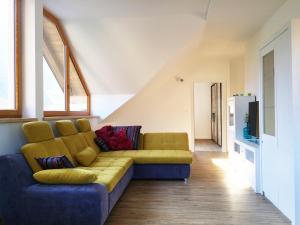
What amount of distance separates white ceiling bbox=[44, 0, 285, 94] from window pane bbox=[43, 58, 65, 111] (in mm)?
833

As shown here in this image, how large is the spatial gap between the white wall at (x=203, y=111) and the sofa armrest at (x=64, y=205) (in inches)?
311

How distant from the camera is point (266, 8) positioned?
316 cm

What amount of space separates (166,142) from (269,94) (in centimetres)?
216

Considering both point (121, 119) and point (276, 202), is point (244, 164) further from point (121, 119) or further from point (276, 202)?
point (121, 119)

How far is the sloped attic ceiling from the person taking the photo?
359 cm

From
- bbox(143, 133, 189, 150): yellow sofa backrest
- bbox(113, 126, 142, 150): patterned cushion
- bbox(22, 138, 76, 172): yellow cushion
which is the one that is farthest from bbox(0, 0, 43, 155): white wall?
bbox(143, 133, 189, 150): yellow sofa backrest

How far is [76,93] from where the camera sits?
17.4ft

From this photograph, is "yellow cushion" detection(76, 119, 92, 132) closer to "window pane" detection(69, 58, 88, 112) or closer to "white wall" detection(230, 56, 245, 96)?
"window pane" detection(69, 58, 88, 112)

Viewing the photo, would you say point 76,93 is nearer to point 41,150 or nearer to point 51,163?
point 41,150

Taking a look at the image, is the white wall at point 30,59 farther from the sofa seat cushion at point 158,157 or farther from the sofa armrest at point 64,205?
the sofa seat cushion at point 158,157

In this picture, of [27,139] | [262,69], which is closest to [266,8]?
[262,69]

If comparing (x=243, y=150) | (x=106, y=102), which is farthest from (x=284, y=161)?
(x=106, y=102)

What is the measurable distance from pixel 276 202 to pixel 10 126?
3127 mm

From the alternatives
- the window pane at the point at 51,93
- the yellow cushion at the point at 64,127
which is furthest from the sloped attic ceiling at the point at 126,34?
the yellow cushion at the point at 64,127
